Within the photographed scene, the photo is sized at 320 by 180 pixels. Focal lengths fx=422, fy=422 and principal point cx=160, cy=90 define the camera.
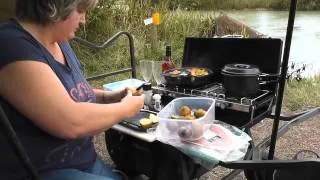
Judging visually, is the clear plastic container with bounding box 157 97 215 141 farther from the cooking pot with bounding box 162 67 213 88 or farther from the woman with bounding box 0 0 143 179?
the cooking pot with bounding box 162 67 213 88

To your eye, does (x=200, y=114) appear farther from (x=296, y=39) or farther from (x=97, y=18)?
(x=296, y=39)

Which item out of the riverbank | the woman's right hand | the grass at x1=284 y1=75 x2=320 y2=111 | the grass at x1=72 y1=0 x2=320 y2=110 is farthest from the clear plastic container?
the riverbank

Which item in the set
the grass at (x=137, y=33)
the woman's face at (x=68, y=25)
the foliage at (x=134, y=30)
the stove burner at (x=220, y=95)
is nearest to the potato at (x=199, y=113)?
the stove burner at (x=220, y=95)

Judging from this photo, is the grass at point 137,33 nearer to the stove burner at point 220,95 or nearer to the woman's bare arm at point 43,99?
the stove burner at point 220,95

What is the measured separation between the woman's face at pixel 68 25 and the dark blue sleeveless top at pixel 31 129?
81 millimetres

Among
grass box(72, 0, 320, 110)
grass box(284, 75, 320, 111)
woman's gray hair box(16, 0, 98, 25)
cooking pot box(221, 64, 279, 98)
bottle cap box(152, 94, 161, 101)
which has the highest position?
woman's gray hair box(16, 0, 98, 25)

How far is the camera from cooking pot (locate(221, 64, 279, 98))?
6.40 ft

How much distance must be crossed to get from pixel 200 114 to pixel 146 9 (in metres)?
5.63

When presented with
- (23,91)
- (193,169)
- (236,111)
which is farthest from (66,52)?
(236,111)

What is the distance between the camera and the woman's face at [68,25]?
142 cm

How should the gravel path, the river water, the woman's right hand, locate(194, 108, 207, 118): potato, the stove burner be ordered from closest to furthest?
the woman's right hand → locate(194, 108, 207, 118): potato → the stove burner → the gravel path → the river water

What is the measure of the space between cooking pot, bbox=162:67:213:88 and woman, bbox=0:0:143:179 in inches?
24.1

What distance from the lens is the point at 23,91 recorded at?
1.26 m

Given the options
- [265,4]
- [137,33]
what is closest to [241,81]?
[137,33]
